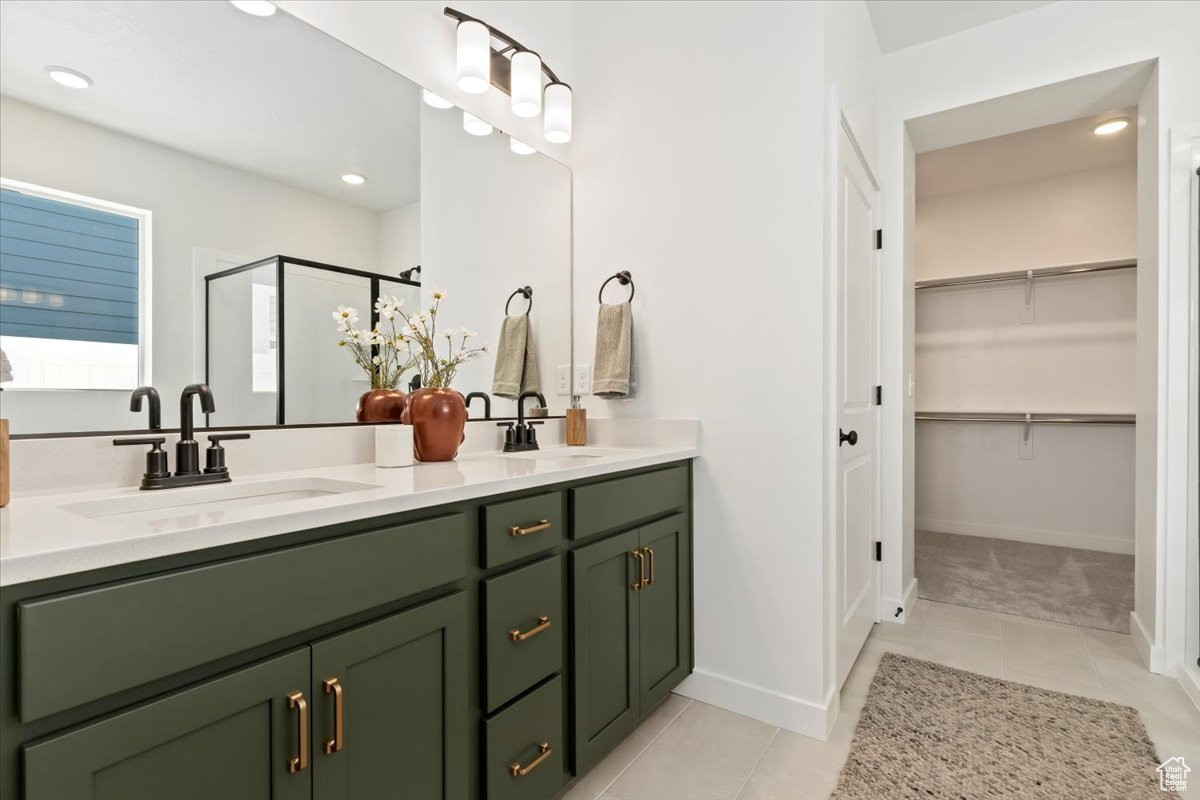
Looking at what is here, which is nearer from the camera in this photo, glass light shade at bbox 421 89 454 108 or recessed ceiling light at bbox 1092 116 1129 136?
glass light shade at bbox 421 89 454 108

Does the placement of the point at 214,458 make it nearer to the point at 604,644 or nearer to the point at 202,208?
the point at 202,208

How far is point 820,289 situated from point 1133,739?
1.69m

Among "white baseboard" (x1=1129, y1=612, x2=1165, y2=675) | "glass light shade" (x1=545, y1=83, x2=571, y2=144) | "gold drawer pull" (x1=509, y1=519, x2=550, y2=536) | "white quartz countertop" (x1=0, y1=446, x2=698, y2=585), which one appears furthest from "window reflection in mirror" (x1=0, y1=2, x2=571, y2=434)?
"white baseboard" (x1=1129, y1=612, x2=1165, y2=675)

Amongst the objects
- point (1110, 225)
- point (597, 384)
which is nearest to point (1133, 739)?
point (597, 384)

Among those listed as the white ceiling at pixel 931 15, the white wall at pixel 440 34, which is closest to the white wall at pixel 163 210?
the white wall at pixel 440 34

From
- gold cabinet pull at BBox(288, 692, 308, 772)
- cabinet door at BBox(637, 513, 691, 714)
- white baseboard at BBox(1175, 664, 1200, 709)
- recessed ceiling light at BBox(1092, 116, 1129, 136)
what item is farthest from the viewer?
recessed ceiling light at BBox(1092, 116, 1129, 136)

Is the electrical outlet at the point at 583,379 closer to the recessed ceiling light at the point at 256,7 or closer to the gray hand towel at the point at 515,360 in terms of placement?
the gray hand towel at the point at 515,360

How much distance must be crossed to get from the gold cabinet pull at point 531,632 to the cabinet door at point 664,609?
17.6 inches

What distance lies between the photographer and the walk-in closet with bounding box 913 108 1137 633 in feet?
12.5

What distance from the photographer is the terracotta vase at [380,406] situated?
163 cm

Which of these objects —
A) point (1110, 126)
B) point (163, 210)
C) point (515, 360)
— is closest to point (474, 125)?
point (515, 360)

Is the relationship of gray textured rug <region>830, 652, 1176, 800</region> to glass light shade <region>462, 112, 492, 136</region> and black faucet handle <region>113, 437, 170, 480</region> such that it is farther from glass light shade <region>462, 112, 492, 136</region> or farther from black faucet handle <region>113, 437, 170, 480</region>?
glass light shade <region>462, 112, 492, 136</region>

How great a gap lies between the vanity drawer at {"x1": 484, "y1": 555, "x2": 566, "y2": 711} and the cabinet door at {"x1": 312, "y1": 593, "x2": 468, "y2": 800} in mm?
79

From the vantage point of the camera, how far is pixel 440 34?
1.85m
